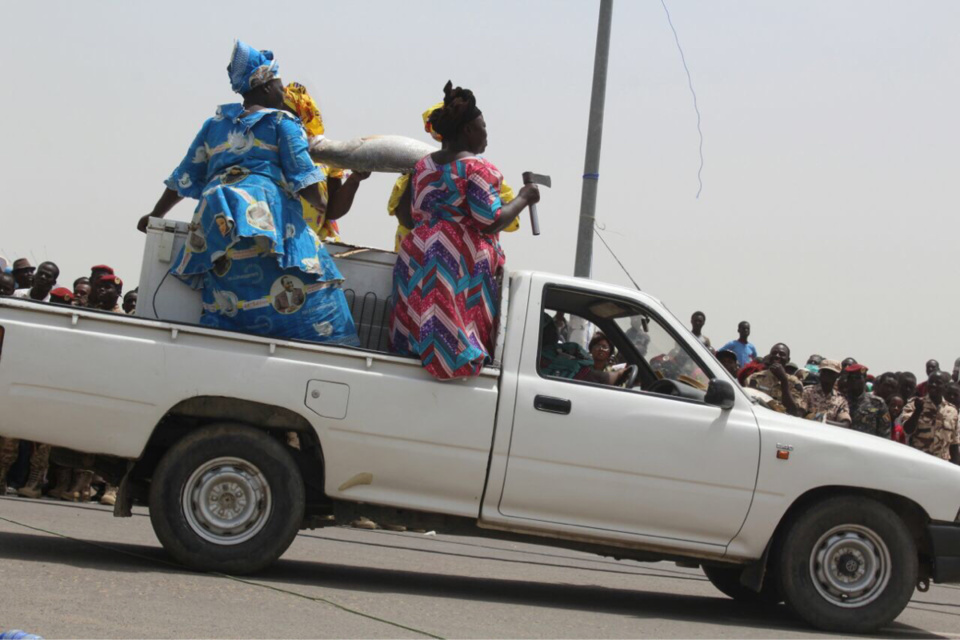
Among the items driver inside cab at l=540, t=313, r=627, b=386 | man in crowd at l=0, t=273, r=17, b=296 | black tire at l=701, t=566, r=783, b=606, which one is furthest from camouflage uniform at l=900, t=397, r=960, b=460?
man in crowd at l=0, t=273, r=17, b=296

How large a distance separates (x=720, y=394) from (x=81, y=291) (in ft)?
23.8

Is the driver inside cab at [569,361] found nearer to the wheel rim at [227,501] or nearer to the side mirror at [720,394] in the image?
the side mirror at [720,394]

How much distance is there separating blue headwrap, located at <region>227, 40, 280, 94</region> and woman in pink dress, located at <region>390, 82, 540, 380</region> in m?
1.03

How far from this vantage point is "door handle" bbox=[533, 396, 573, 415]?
7.27 meters

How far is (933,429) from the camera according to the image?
13.9 m

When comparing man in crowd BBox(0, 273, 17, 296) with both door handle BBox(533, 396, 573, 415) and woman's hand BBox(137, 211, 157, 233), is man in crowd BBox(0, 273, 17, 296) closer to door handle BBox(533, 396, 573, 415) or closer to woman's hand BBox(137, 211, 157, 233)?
woman's hand BBox(137, 211, 157, 233)

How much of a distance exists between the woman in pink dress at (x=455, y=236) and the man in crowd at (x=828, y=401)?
5879mm

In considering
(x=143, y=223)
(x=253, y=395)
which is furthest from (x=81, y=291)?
(x=253, y=395)

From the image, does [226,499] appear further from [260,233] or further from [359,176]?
[359,176]

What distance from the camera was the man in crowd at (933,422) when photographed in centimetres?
1384

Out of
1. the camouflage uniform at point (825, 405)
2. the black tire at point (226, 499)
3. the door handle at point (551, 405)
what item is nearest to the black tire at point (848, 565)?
the door handle at point (551, 405)

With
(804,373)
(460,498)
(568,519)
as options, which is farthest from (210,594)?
(804,373)

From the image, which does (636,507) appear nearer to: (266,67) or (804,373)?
(266,67)

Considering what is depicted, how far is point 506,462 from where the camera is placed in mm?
7246
